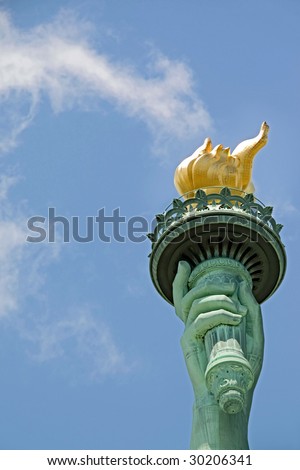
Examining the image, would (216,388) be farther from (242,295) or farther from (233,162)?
(233,162)

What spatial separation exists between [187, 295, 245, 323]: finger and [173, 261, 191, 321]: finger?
1.63 metres

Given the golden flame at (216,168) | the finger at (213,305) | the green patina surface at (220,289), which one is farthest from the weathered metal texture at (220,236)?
the finger at (213,305)

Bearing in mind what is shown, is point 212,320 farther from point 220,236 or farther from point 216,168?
point 216,168

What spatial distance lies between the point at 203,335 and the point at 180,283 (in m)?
2.96

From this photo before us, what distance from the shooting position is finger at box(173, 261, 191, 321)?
132ft

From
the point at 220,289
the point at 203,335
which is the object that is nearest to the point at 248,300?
the point at 220,289

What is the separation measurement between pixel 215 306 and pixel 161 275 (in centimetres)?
447

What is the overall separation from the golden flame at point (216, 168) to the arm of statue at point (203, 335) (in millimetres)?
4338

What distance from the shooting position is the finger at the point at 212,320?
37.6m

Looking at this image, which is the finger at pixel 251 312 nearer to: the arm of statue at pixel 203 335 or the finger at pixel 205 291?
the arm of statue at pixel 203 335

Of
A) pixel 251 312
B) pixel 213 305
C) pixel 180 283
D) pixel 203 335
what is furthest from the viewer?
pixel 180 283

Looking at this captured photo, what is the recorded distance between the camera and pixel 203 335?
37.9 metres

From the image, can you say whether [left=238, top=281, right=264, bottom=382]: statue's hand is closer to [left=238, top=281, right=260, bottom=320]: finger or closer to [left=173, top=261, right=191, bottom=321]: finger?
[left=238, top=281, right=260, bottom=320]: finger
